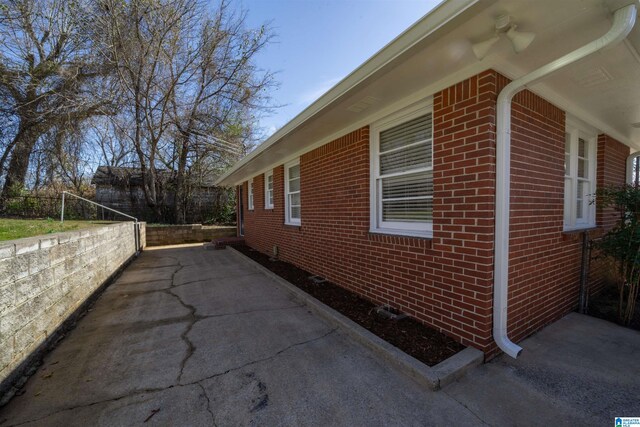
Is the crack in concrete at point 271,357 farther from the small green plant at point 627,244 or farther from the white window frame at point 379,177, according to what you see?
the small green plant at point 627,244

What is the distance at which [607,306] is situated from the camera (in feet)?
11.9

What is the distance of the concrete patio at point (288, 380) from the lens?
178 cm

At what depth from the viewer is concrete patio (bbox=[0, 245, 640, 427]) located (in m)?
1.78

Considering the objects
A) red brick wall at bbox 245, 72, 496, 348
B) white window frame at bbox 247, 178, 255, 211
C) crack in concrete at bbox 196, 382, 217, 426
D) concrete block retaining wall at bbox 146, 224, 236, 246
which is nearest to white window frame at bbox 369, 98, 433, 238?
red brick wall at bbox 245, 72, 496, 348

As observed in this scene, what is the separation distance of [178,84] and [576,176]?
12789 mm

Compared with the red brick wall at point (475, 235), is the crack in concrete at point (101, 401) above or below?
below

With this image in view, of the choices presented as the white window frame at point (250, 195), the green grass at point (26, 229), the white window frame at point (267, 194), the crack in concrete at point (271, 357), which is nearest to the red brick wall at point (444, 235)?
the crack in concrete at point (271, 357)

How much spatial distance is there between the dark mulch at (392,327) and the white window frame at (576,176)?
2.45m

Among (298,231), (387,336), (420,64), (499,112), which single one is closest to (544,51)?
(499,112)

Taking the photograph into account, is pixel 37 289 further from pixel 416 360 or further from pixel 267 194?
pixel 267 194

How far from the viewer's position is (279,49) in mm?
9953

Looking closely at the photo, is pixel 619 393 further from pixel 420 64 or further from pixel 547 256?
A: pixel 420 64

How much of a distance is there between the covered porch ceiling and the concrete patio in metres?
2.39

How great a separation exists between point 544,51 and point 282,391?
3.41 metres
